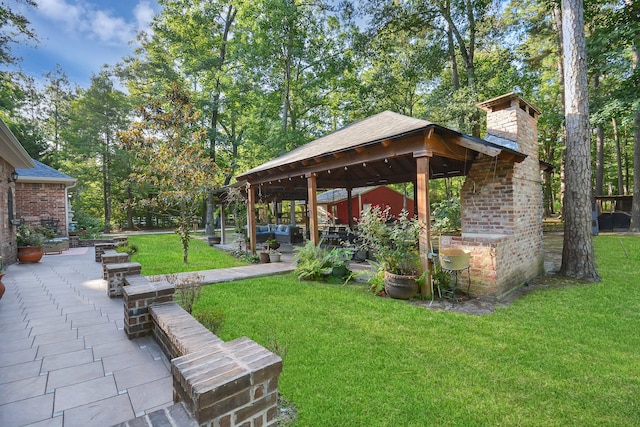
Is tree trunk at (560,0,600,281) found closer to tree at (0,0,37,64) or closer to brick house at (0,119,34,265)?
brick house at (0,119,34,265)

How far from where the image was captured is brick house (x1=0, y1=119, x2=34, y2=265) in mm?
7996

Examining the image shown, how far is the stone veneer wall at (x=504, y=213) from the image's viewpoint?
525 centimetres

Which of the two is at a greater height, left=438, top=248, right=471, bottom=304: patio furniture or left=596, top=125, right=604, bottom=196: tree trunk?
left=596, top=125, right=604, bottom=196: tree trunk

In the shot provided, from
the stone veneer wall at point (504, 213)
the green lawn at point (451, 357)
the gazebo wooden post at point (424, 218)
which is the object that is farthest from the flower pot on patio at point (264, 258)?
the stone veneer wall at point (504, 213)

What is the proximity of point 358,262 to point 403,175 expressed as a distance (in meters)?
3.62

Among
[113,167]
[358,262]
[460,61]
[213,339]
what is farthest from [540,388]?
[113,167]

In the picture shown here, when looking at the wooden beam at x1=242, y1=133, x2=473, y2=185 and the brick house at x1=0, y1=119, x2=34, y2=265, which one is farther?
the brick house at x1=0, y1=119, x2=34, y2=265

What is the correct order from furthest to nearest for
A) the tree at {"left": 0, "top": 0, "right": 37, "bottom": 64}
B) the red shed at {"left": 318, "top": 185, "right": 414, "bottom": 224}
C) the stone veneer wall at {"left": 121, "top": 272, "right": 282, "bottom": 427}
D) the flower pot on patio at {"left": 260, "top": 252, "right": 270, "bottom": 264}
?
the red shed at {"left": 318, "top": 185, "right": 414, "bottom": 224}, the tree at {"left": 0, "top": 0, "right": 37, "bottom": 64}, the flower pot on patio at {"left": 260, "top": 252, "right": 270, "bottom": 264}, the stone veneer wall at {"left": 121, "top": 272, "right": 282, "bottom": 427}

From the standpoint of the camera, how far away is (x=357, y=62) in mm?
17000

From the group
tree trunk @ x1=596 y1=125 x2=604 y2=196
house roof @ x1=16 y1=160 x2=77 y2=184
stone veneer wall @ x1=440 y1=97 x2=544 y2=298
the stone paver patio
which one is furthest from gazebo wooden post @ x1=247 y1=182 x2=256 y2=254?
tree trunk @ x1=596 y1=125 x2=604 y2=196

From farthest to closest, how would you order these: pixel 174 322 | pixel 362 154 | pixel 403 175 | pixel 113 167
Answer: pixel 113 167
pixel 403 175
pixel 362 154
pixel 174 322

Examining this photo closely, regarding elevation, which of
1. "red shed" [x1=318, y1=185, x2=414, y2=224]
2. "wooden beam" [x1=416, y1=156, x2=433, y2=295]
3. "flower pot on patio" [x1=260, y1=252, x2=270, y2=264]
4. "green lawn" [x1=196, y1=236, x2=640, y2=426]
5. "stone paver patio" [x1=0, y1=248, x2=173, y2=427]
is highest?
"red shed" [x1=318, y1=185, x2=414, y2=224]

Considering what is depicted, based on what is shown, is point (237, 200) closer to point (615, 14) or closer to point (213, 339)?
point (213, 339)

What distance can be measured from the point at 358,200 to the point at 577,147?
1819 centimetres
